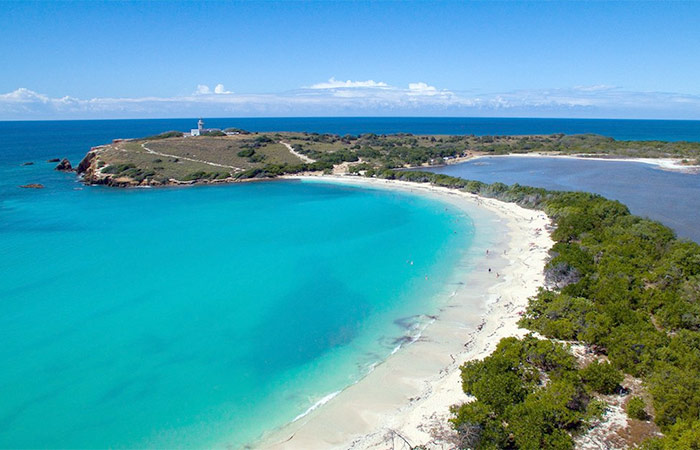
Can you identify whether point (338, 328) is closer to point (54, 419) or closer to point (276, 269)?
point (276, 269)

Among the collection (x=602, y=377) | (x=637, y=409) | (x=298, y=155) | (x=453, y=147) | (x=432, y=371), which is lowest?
(x=432, y=371)

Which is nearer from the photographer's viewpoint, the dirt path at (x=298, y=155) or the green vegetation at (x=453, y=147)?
the dirt path at (x=298, y=155)

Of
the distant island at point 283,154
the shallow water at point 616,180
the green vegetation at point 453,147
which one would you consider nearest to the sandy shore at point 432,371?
the shallow water at point 616,180

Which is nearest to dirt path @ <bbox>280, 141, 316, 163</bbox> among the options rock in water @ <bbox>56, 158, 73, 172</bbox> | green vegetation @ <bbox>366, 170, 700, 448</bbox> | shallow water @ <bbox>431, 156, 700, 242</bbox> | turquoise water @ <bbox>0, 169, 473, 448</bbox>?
shallow water @ <bbox>431, 156, 700, 242</bbox>

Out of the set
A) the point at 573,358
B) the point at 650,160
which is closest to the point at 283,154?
the point at 650,160

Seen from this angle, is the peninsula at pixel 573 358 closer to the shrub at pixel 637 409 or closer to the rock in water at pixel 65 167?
the shrub at pixel 637 409

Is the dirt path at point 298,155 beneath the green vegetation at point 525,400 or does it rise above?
above

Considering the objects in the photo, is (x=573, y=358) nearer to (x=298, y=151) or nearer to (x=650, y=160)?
(x=298, y=151)
